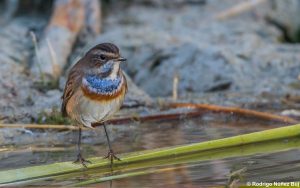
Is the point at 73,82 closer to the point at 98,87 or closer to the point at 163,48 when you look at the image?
the point at 98,87

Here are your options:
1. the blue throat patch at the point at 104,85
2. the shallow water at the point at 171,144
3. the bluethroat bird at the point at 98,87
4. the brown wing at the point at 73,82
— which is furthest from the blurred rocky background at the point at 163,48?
the blue throat patch at the point at 104,85

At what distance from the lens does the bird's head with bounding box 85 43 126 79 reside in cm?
621

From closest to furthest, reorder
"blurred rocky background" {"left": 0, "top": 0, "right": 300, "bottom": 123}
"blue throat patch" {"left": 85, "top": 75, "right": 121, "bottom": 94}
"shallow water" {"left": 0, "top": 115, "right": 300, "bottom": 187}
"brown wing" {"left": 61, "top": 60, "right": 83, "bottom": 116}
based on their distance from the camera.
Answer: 1. "shallow water" {"left": 0, "top": 115, "right": 300, "bottom": 187}
2. "blue throat patch" {"left": 85, "top": 75, "right": 121, "bottom": 94}
3. "brown wing" {"left": 61, "top": 60, "right": 83, "bottom": 116}
4. "blurred rocky background" {"left": 0, "top": 0, "right": 300, "bottom": 123}

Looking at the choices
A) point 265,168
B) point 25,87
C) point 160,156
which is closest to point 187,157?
point 160,156

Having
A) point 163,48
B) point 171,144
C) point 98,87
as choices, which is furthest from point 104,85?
point 163,48

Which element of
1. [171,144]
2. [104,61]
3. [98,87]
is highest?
[104,61]

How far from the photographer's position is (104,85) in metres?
6.18

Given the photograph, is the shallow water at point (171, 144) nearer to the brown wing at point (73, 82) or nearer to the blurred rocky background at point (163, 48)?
the brown wing at point (73, 82)

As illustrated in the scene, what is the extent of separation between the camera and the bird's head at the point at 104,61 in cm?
621

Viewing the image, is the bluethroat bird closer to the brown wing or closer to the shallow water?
the brown wing

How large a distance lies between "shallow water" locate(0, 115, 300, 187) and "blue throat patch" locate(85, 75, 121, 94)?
1.79ft

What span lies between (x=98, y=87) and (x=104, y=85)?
48 mm

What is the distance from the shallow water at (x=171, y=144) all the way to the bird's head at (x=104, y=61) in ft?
2.11

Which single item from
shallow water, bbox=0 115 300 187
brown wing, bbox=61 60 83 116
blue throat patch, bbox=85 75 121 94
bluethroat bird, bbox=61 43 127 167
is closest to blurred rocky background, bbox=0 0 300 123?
shallow water, bbox=0 115 300 187
